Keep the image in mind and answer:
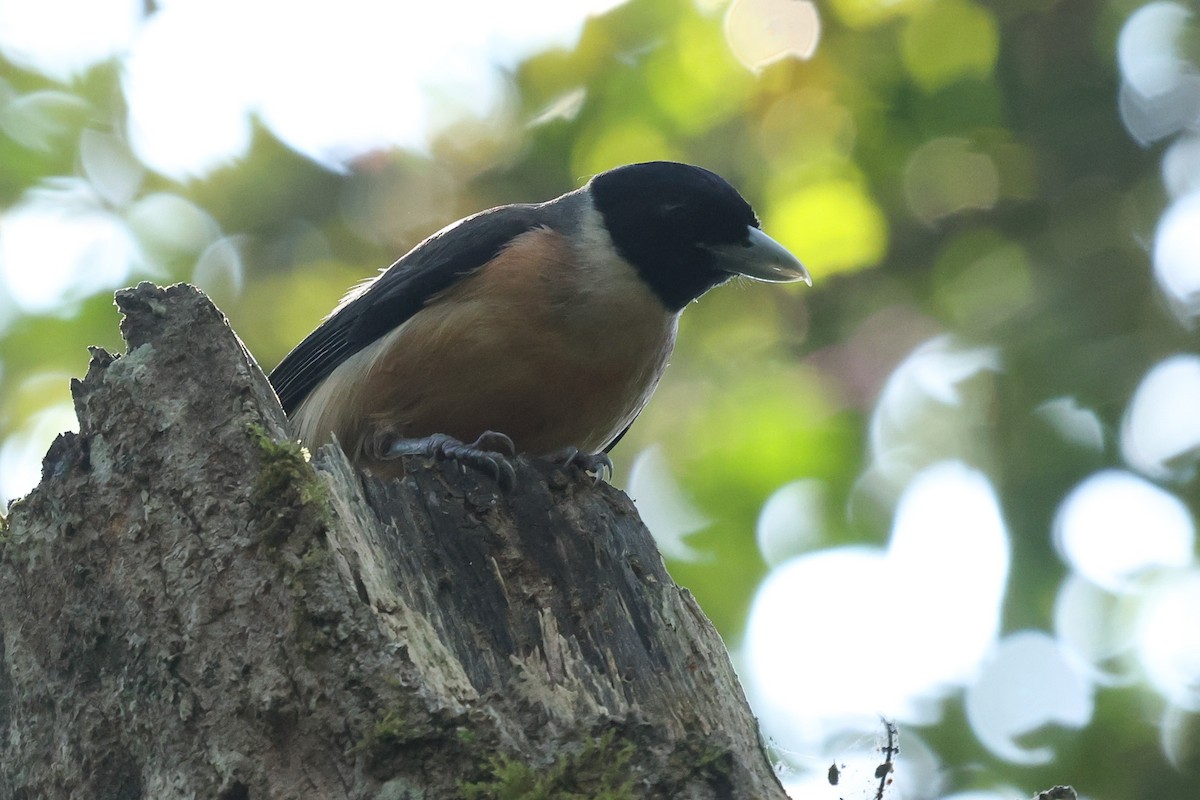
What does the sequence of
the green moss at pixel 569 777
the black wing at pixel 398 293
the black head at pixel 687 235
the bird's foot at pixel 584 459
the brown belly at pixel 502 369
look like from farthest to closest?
the black head at pixel 687 235 < the black wing at pixel 398 293 < the brown belly at pixel 502 369 < the bird's foot at pixel 584 459 < the green moss at pixel 569 777

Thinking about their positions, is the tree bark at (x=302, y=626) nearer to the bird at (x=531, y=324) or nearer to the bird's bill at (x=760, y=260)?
the bird at (x=531, y=324)

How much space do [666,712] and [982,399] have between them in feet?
16.0

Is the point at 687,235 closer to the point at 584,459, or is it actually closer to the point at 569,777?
the point at 584,459

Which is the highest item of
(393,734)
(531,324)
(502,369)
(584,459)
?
(531,324)

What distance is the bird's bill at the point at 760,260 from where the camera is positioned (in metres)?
6.00

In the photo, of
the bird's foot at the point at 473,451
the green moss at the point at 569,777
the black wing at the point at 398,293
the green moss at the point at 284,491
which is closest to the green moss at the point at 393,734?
the green moss at the point at 569,777

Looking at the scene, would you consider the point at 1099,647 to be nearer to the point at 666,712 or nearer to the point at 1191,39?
the point at 1191,39

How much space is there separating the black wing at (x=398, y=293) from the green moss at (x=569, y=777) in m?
3.24

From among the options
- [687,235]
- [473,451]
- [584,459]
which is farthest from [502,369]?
[687,235]

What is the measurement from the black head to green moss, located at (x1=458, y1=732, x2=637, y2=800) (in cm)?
334

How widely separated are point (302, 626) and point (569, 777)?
743 millimetres

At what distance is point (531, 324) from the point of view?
5613 mm

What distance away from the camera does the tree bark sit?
3021 mm

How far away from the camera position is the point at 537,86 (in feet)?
26.5
